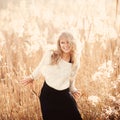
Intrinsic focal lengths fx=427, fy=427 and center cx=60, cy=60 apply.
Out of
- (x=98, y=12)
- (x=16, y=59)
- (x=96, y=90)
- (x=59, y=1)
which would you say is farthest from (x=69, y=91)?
(x=59, y=1)

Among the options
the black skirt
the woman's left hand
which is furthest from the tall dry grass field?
the black skirt

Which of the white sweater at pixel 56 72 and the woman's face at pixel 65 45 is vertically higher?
the woman's face at pixel 65 45

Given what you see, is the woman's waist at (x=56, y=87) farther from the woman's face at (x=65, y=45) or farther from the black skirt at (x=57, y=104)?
the woman's face at (x=65, y=45)

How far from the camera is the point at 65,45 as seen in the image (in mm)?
3203

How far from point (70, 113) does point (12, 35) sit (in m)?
1.16

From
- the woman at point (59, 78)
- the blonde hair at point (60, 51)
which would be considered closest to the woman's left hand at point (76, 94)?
the woman at point (59, 78)

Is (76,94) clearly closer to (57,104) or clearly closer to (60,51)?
(57,104)

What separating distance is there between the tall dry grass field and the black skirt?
1.23 ft

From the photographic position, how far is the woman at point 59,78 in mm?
3207

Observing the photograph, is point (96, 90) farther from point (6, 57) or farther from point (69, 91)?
point (6, 57)

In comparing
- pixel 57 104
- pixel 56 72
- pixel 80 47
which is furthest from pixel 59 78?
pixel 80 47

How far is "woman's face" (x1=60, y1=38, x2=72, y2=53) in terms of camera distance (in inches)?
126

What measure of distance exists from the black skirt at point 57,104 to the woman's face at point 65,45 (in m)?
0.30

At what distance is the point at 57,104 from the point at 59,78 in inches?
7.8
